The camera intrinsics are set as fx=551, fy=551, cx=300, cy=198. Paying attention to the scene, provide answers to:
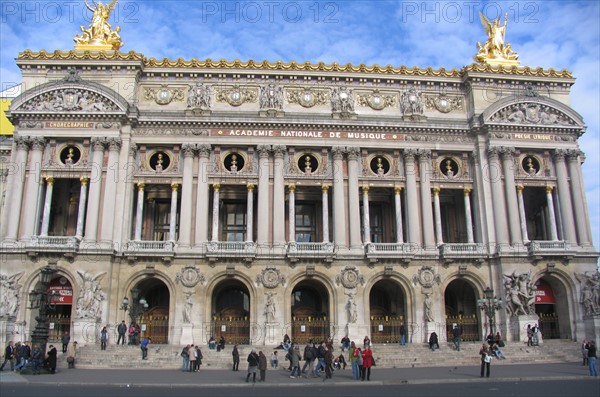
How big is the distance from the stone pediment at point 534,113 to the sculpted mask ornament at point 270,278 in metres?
19.8

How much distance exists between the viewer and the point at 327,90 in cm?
4306

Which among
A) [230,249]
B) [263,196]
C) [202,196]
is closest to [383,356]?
[230,249]

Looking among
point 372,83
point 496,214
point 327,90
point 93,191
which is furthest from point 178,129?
point 496,214

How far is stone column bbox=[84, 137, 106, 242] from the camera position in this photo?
124 ft

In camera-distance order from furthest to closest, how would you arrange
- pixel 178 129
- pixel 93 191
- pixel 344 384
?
pixel 178 129
pixel 93 191
pixel 344 384

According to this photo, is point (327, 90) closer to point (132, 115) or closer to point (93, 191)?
point (132, 115)

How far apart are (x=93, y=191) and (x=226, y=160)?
32.2 feet

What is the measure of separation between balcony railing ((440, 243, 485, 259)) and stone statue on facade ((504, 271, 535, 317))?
8.43 ft

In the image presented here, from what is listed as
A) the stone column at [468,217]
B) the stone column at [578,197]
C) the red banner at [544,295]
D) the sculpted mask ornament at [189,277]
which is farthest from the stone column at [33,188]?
the stone column at [578,197]

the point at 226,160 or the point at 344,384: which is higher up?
the point at 226,160

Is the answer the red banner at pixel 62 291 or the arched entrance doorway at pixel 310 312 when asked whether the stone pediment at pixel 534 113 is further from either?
the red banner at pixel 62 291

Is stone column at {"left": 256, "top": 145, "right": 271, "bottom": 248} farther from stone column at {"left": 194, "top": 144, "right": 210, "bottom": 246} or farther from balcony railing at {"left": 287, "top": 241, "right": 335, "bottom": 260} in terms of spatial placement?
stone column at {"left": 194, "top": 144, "right": 210, "bottom": 246}

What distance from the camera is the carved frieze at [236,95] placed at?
138ft

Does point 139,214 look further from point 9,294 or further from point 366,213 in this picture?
point 366,213
